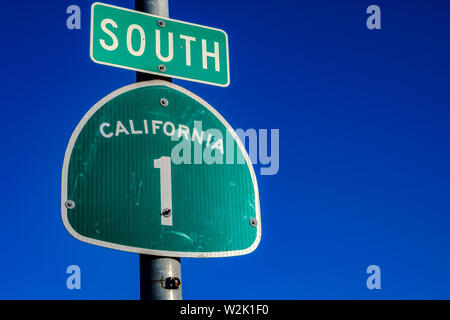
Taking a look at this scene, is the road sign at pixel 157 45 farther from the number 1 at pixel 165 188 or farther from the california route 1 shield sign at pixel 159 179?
the number 1 at pixel 165 188

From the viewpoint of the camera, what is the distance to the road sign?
2.21m

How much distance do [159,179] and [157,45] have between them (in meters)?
0.64

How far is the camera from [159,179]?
6.66 ft

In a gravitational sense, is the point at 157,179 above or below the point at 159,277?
above

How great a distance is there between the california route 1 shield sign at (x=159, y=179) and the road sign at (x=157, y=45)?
0.38 ft

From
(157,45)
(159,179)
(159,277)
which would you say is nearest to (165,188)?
(159,179)

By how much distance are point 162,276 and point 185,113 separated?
0.71 metres

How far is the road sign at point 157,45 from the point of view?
7.25ft

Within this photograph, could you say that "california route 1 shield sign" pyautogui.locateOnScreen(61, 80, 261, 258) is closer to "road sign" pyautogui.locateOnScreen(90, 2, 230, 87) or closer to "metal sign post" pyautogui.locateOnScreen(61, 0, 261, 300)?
"metal sign post" pyautogui.locateOnScreen(61, 0, 261, 300)

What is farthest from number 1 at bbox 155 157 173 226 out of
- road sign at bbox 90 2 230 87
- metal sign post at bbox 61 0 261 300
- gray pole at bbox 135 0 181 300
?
road sign at bbox 90 2 230 87

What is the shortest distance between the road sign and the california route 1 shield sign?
0.12 metres

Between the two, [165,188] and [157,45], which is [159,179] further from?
[157,45]
